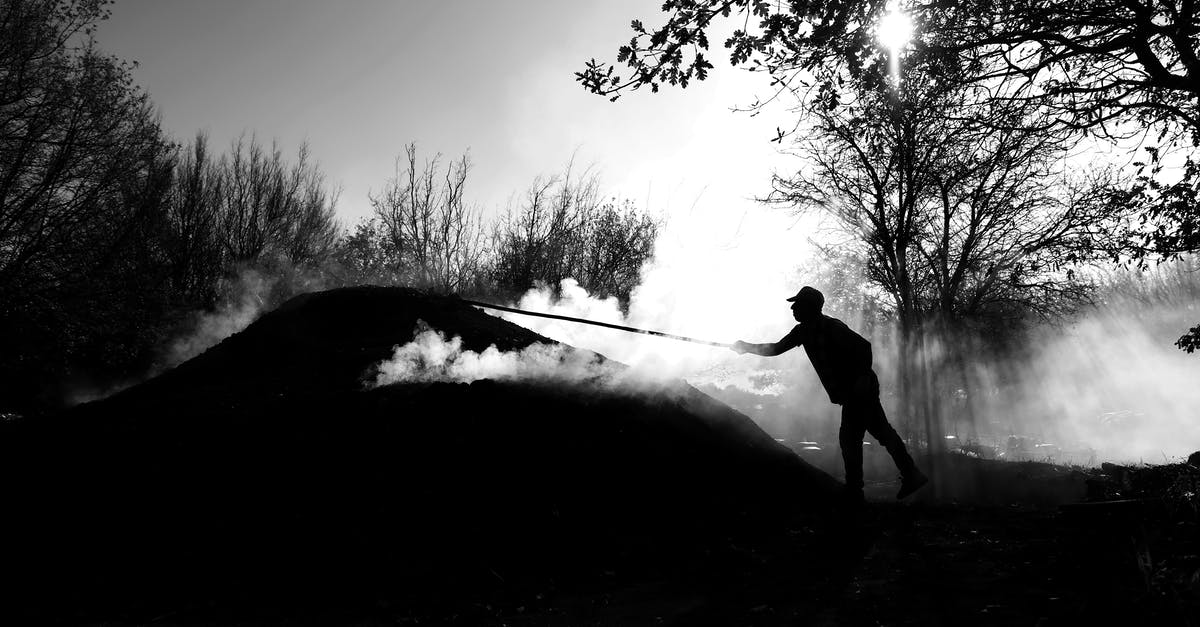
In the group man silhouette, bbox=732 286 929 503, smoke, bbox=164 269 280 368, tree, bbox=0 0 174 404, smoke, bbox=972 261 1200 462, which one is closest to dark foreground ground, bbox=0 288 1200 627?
man silhouette, bbox=732 286 929 503

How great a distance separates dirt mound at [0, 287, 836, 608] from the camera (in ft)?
17.9

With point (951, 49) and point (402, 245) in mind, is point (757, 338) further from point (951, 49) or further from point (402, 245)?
point (402, 245)

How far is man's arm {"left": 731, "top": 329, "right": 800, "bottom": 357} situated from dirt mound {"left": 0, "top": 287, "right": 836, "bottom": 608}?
1396mm

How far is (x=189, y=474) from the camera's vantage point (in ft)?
21.6

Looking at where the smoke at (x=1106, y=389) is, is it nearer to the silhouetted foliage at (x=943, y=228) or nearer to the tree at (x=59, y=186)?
the silhouetted foliage at (x=943, y=228)

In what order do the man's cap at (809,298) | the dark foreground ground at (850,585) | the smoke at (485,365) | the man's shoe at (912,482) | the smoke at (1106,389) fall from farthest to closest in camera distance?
the smoke at (1106,389) < the smoke at (485,365) < the man's cap at (809,298) < the man's shoe at (912,482) < the dark foreground ground at (850,585)

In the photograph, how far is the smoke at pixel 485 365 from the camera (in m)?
9.48

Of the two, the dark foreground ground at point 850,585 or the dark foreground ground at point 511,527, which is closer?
the dark foreground ground at point 850,585

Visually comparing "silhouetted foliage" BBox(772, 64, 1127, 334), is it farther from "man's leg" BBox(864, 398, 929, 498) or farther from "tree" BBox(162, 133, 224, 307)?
"tree" BBox(162, 133, 224, 307)

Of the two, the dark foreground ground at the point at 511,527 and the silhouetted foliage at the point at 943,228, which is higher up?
the silhouetted foliage at the point at 943,228

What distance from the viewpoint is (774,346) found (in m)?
6.70

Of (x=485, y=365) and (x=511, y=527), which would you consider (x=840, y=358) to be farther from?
(x=485, y=365)

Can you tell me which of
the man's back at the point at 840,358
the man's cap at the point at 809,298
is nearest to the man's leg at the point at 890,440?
the man's back at the point at 840,358

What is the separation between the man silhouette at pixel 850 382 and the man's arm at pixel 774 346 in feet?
0.03
